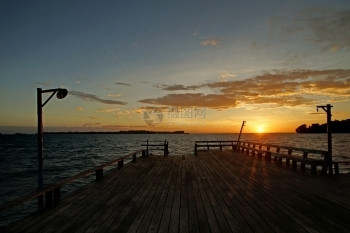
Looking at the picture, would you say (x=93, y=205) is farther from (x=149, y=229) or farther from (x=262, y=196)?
(x=262, y=196)

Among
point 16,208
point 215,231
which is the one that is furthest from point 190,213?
point 16,208

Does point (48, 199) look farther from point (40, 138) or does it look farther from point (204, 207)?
point (204, 207)

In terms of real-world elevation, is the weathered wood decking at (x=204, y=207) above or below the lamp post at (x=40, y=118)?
below

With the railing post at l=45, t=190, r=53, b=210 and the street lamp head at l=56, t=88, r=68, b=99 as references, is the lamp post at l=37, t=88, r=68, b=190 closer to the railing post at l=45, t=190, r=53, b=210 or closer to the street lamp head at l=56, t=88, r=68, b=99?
the street lamp head at l=56, t=88, r=68, b=99

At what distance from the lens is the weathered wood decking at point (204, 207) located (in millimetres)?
5375

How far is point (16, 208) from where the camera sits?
1462cm

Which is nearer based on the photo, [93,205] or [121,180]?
[93,205]

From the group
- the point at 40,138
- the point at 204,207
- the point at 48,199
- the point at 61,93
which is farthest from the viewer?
the point at 61,93

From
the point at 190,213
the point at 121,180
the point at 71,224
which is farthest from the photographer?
the point at 121,180

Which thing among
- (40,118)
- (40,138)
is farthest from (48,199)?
(40,118)

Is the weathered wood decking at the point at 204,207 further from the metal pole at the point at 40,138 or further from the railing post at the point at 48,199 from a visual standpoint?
the metal pole at the point at 40,138

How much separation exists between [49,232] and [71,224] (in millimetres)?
515

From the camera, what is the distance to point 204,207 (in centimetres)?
674

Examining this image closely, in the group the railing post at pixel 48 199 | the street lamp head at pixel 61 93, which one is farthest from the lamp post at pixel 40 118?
the railing post at pixel 48 199
